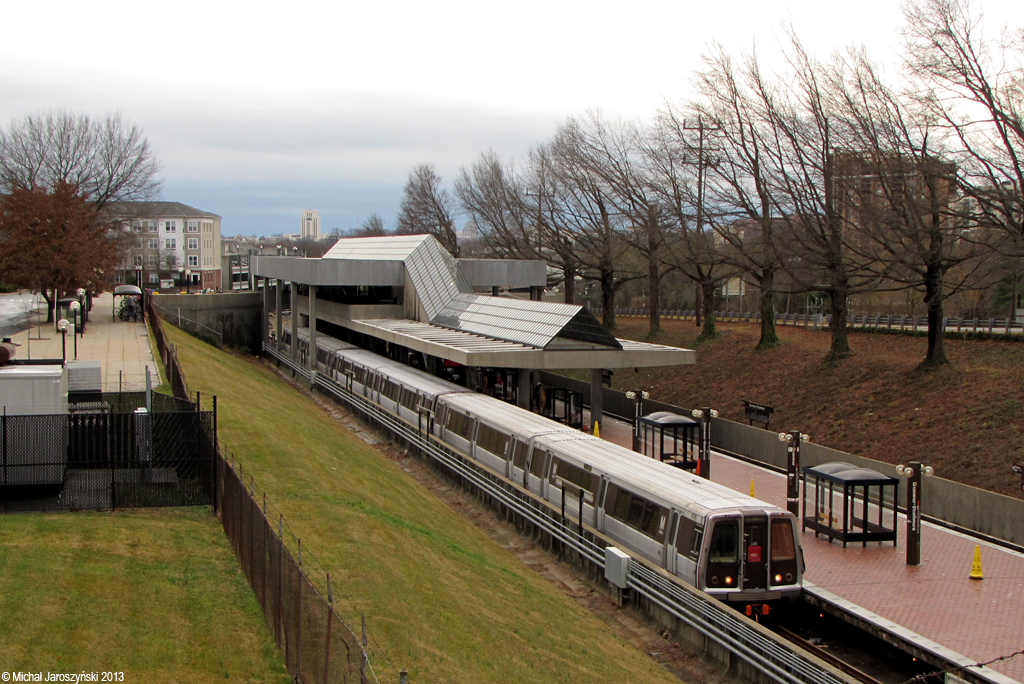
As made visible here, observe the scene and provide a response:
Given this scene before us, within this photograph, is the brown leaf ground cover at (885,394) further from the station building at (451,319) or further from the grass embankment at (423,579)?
the grass embankment at (423,579)

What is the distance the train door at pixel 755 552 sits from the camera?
53.9ft

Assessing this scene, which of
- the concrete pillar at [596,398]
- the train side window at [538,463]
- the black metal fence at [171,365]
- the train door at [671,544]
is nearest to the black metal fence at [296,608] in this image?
the train door at [671,544]

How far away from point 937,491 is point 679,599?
10.9 meters

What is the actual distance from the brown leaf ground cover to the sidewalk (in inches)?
940

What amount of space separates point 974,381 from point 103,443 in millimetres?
27255

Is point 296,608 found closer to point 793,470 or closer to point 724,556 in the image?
point 724,556

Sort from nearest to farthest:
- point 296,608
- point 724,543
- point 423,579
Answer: point 296,608, point 423,579, point 724,543

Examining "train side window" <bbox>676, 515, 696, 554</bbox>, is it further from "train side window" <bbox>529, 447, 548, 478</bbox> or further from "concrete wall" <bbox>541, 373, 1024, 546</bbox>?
"concrete wall" <bbox>541, 373, 1024, 546</bbox>

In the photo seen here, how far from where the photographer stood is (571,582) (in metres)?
19.0

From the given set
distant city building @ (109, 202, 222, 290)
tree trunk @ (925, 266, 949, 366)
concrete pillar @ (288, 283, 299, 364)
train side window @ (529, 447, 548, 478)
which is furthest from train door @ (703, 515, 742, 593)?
distant city building @ (109, 202, 222, 290)

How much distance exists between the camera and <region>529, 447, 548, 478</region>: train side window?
2250cm

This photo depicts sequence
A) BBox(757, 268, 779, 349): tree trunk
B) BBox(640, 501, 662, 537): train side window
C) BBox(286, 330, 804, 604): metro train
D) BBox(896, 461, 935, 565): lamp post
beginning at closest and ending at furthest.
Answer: BBox(286, 330, 804, 604): metro train, BBox(640, 501, 662, 537): train side window, BBox(896, 461, 935, 565): lamp post, BBox(757, 268, 779, 349): tree trunk

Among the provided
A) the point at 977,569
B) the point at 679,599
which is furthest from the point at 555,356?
the point at 679,599

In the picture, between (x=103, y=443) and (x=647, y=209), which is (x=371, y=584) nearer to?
(x=103, y=443)
